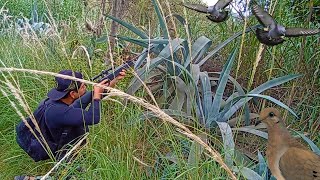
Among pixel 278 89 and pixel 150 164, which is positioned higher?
pixel 278 89

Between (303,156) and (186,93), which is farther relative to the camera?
(186,93)

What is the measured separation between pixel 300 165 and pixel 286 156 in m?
0.09

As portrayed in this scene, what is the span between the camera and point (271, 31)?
129 inches

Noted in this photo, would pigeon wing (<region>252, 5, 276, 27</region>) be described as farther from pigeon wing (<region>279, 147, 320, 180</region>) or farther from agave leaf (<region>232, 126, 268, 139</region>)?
pigeon wing (<region>279, 147, 320, 180</region>)

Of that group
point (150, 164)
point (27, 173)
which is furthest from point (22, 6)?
point (150, 164)

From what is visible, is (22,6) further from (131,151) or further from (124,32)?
(131,151)

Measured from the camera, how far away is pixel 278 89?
170 inches

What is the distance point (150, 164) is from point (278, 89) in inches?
59.5

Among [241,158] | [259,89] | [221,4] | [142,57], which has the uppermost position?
[221,4]

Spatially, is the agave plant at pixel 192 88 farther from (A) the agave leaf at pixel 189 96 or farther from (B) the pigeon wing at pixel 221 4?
(B) the pigeon wing at pixel 221 4

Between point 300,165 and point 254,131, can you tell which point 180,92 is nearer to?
point 254,131

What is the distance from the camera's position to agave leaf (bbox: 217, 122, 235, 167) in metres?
3.00

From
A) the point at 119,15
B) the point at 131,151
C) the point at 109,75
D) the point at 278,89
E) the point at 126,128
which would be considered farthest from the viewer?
the point at 119,15

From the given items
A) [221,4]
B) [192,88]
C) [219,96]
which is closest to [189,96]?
[192,88]
